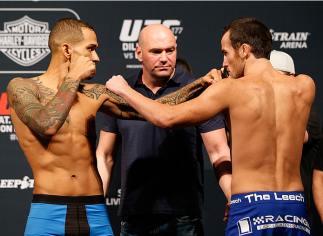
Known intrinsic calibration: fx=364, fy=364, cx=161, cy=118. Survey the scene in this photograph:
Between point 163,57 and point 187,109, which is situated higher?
point 163,57

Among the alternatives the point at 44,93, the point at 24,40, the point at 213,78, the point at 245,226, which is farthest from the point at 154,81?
the point at 24,40

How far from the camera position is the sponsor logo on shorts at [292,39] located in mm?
3441

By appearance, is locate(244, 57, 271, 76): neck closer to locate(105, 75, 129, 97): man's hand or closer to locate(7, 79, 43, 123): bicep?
locate(105, 75, 129, 97): man's hand

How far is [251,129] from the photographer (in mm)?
1602

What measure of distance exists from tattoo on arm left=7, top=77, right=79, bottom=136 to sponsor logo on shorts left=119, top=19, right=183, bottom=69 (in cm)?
153

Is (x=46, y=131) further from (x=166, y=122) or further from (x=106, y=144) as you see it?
(x=106, y=144)

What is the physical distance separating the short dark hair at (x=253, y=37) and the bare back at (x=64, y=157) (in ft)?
2.98

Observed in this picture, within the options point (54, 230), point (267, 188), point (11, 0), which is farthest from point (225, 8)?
point (54, 230)

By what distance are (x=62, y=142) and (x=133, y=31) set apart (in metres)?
1.81

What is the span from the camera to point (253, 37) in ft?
5.78

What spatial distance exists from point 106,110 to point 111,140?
0.43 m

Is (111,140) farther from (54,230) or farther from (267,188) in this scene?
(267,188)

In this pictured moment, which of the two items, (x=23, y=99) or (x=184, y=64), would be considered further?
(x=184, y=64)

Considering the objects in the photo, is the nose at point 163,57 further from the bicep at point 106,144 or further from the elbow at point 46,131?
the elbow at point 46,131
